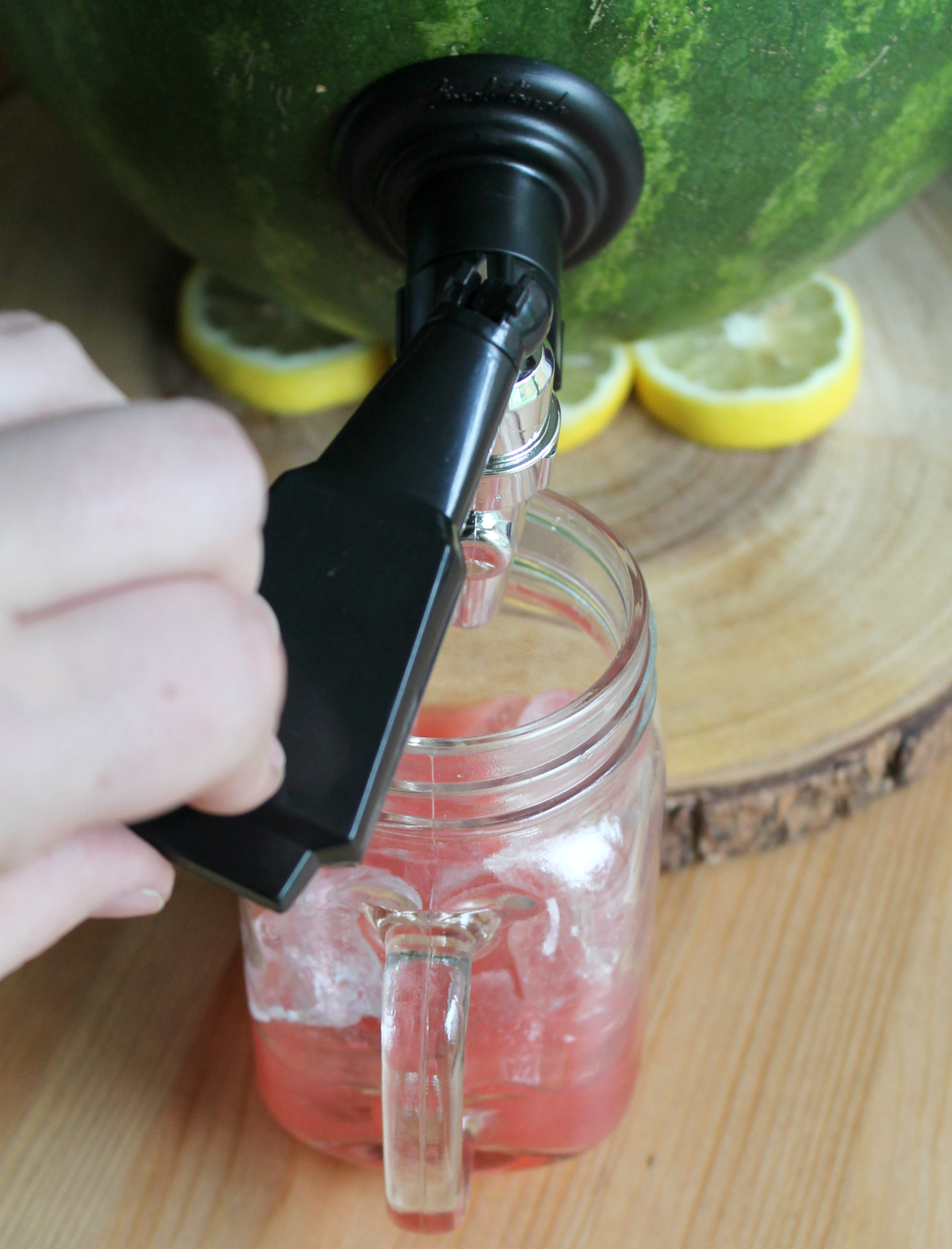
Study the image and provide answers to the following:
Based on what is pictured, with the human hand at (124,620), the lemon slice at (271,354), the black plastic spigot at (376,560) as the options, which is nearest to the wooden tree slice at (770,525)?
the lemon slice at (271,354)

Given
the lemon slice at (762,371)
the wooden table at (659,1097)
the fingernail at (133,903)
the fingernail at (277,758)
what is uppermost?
the fingernail at (277,758)

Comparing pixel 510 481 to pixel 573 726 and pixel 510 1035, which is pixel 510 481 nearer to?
pixel 573 726

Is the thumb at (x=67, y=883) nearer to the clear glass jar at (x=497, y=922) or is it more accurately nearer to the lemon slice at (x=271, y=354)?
the clear glass jar at (x=497, y=922)

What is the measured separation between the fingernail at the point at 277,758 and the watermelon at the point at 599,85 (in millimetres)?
282

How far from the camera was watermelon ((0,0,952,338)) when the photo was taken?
441mm

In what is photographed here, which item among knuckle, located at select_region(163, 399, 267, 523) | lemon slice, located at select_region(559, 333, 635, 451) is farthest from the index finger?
lemon slice, located at select_region(559, 333, 635, 451)

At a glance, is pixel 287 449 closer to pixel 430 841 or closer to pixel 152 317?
pixel 152 317

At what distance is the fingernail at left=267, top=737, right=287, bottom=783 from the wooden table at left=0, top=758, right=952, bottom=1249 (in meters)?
0.26

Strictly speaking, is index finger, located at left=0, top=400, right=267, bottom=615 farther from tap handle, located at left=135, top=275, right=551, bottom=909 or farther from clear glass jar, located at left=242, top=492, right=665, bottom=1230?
clear glass jar, located at left=242, top=492, right=665, bottom=1230

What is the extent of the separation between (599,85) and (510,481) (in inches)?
6.5

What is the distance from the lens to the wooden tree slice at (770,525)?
22.1 inches

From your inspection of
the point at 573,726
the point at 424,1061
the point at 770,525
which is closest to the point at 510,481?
the point at 573,726

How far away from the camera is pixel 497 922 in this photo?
16.3 inches

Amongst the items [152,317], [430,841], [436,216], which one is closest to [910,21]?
[436,216]
